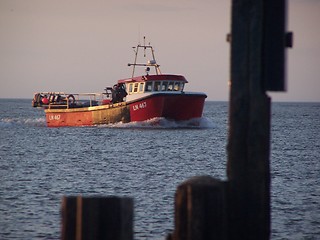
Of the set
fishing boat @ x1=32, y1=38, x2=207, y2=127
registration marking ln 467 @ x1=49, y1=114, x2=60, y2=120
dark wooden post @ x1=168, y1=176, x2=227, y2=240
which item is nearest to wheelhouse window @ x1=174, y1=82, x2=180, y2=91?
fishing boat @ x1=32, y1=38, x2=207, y2=127

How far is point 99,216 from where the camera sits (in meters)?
5.67

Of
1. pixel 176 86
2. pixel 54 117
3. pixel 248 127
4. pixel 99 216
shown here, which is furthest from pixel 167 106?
pixel 99 216

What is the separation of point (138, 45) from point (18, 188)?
124ft

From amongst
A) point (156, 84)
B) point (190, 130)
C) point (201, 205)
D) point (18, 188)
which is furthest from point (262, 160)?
point (190, 130)

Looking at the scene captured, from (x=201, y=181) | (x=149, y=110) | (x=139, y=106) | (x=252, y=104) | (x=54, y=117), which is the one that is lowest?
(x=54, y=117)

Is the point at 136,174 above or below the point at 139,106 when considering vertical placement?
below

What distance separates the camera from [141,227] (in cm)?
1425

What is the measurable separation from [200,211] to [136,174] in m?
19.6

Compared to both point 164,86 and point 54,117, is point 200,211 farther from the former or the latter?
point 54,117

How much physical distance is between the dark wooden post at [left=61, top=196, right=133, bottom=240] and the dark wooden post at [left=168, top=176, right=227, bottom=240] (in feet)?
1.37

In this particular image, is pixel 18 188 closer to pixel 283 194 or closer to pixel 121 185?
pixel 121 185

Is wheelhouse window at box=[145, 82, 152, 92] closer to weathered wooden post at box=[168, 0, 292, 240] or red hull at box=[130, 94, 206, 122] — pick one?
red hull at box=[130, 94, 206, 122]

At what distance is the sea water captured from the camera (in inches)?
583

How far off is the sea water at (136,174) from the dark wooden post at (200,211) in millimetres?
7384
